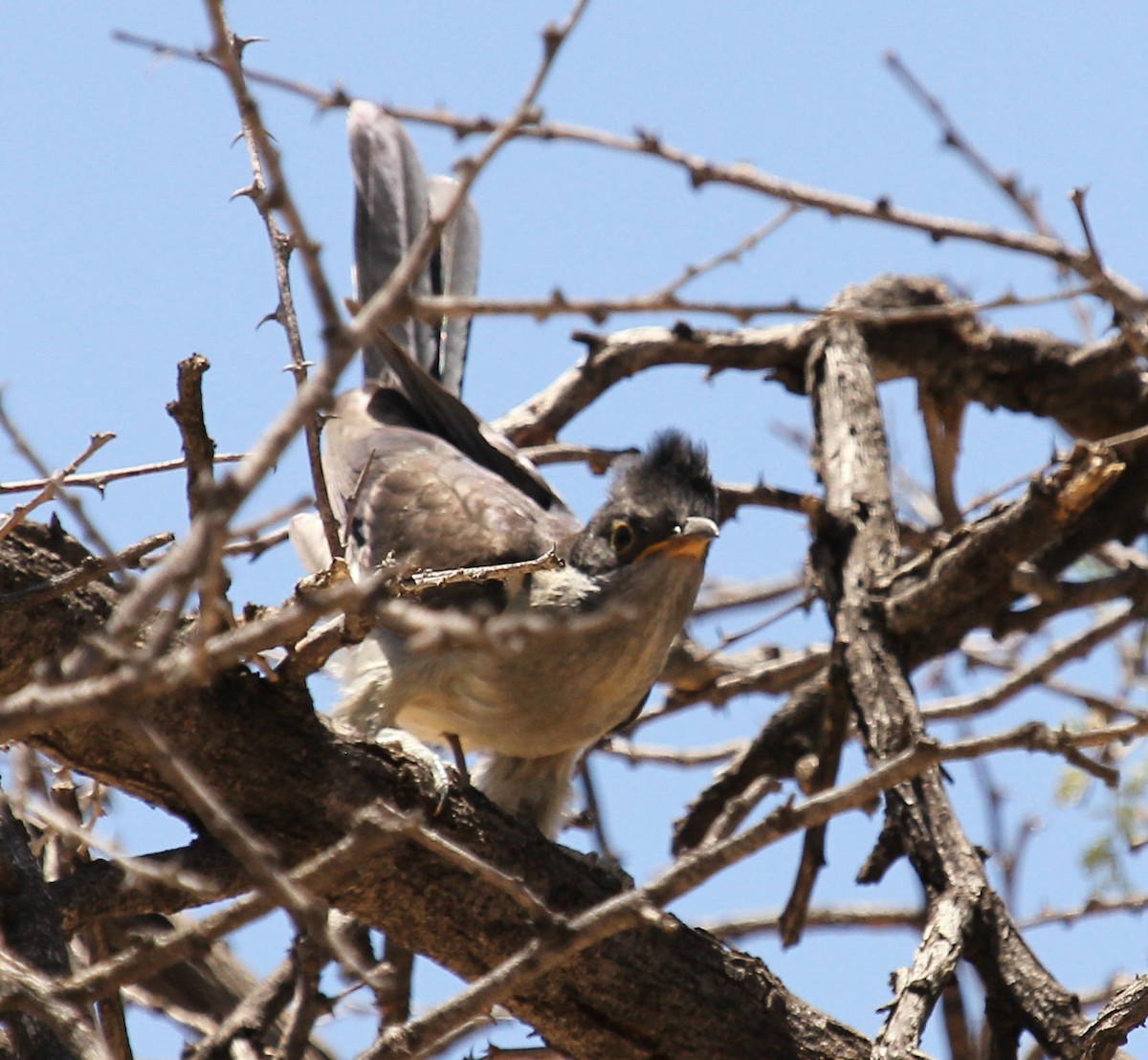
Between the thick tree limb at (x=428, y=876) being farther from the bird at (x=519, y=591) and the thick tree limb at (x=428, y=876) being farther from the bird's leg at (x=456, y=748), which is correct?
the bird's leg at (x=456, y=748)

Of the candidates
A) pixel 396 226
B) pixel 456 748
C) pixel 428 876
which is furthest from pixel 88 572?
pixel 396 226

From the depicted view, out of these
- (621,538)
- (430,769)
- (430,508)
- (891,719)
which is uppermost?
(430,508)

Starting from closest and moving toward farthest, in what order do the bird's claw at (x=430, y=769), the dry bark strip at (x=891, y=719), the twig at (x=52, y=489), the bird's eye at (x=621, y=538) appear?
the twig at (x=52, y=489)
the bird's claw at (x=430, y=769)
the dry bark strip at (x=891, y=719)
the bird's eye at (x=621, y=538)

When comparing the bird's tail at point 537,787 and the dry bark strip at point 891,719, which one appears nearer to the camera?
the dry bark strip at point 891,719

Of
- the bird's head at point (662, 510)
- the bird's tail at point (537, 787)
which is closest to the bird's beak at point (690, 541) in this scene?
→ the bird's head at point (662, 510)

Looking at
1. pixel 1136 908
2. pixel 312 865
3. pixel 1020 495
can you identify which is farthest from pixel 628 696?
pixel 312 865

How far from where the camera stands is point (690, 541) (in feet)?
15.9

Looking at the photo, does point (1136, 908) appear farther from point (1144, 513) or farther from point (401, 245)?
point (401, 245)

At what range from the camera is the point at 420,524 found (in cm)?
513

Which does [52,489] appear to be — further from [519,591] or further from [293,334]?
[519,591]

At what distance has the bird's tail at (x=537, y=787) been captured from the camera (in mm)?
5016

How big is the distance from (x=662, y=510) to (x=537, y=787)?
1024mm

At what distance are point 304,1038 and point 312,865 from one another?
2.32 feet

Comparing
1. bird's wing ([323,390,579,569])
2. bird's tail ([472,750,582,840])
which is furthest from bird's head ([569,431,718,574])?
bird's tail ([472,750,582,840])
